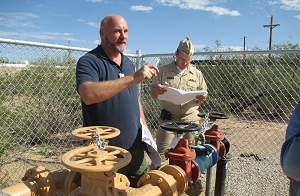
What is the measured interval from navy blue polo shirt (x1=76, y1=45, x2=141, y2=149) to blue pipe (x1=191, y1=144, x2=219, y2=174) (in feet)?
1.93

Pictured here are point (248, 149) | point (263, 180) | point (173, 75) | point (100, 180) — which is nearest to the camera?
point (100, 180)

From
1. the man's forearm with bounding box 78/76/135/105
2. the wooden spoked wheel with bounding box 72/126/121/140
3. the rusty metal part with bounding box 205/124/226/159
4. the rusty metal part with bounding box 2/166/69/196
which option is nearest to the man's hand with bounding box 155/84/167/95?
the rusty metal part with bounding box 205/124/226/159

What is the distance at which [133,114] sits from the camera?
230cm

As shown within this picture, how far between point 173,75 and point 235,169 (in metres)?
1.96

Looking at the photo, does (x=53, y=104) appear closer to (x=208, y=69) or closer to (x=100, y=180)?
(x=208, y=69)

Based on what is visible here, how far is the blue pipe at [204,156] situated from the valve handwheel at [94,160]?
2.57ft

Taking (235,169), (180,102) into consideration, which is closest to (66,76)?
(180,102)

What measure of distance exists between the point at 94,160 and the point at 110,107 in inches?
42.1

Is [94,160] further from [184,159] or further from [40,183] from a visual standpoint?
[184,159]

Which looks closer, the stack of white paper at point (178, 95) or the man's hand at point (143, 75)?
the man's hand at point (143, 75)

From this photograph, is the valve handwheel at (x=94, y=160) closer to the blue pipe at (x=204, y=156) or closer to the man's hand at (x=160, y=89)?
the blue pipe at (x=204, y=156)

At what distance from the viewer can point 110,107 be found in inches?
84.7

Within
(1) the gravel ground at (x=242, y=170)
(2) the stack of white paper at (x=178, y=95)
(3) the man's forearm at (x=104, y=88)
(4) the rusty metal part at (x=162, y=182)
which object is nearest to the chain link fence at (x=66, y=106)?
(1) the gravel ground at (x=242, y=170)

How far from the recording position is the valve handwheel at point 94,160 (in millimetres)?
1015
